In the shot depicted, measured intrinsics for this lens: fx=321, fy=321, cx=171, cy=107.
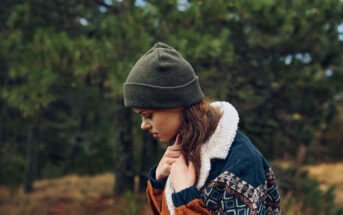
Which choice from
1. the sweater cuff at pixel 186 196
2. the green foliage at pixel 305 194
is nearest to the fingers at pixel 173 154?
the sweater cuff at pixel 186 196

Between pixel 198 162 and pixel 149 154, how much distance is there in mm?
7425

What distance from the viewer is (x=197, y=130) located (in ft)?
4.92

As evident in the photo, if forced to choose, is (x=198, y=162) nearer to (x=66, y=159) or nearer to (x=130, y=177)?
(x=130, y=177)

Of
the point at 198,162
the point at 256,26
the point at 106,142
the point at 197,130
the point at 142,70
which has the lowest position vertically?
the point at 106,142

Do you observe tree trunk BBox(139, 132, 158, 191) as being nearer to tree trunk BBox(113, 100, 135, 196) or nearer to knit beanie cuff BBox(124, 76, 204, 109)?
tree trunk BBox(113, 100, 135, 196)

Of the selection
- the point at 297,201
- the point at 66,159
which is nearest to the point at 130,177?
the point at 297,201

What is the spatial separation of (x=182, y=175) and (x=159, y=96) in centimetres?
37

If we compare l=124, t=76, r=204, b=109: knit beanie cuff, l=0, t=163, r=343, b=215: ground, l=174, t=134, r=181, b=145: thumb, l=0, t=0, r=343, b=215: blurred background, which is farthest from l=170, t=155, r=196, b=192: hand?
l=0, t=163, r=343, b=215: ground

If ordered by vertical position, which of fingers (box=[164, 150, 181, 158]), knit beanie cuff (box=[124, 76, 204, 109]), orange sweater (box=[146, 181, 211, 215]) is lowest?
orange sweater (box=[146, 181, 211, 215])

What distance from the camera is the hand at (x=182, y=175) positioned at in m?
1.41

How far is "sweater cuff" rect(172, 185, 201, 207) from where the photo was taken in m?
1.35

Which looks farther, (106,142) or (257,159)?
(106,142)

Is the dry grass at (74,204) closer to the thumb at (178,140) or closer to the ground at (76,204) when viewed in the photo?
the ground at (76,204)

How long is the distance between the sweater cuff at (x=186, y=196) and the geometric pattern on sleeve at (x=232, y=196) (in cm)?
4
